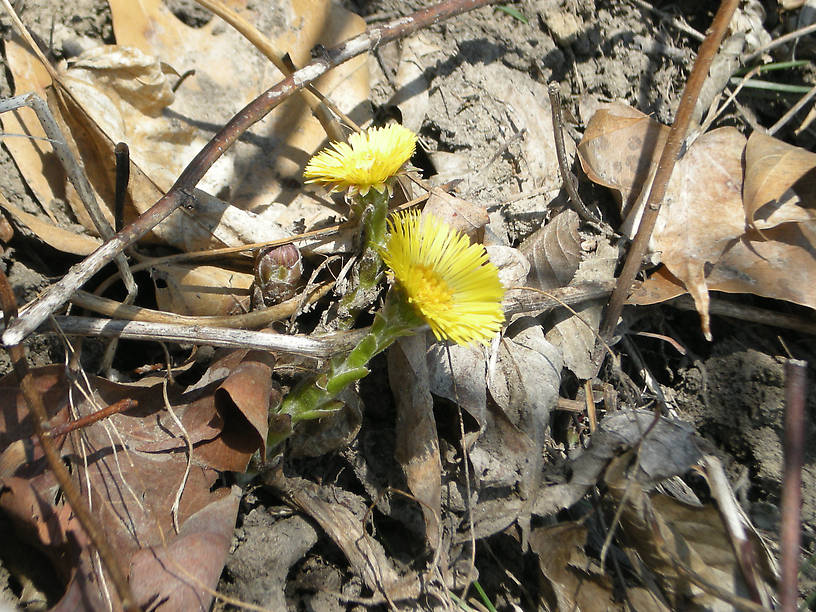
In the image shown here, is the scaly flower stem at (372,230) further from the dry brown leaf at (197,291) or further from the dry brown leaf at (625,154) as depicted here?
the dry brown leaf at (625,154)

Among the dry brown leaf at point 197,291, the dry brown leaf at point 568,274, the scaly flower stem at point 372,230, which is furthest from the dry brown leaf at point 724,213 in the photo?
the dry brown leaf at point 197,291

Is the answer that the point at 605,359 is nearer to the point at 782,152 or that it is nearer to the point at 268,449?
the point at 782,152

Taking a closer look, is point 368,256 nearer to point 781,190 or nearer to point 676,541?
point 676,541

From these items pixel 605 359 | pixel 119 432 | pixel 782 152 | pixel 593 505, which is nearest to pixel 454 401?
pixel 593 505

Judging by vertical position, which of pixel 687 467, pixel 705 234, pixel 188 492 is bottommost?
pixel 188 492

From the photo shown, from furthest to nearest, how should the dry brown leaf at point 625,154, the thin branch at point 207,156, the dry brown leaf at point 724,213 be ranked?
the dry brown leaf at point 625,154 → the dry brown leaf at point 724,213 → the thin branch at point 207,156
